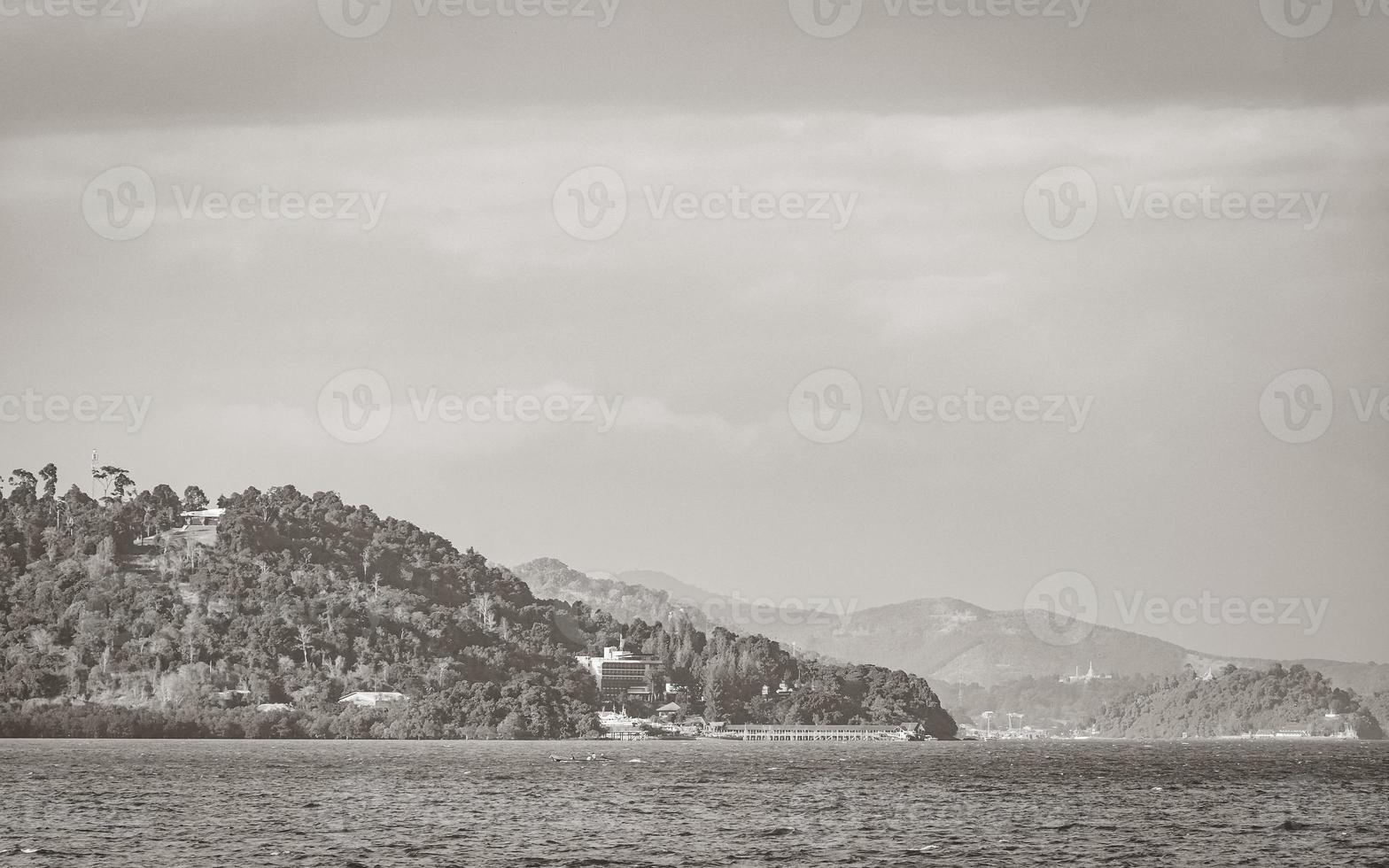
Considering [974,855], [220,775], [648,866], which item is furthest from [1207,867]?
[220,775]

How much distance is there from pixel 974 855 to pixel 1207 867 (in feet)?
45.3

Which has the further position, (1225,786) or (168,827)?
(1225,786)

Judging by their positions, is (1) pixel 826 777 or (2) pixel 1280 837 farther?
(1) pixel 826 777

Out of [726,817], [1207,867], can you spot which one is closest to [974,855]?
[1207,867]

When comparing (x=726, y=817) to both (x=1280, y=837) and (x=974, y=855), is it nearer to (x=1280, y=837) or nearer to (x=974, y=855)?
(x=974, y=855)

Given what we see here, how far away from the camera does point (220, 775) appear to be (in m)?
187

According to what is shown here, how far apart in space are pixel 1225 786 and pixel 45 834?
125421 millimetres

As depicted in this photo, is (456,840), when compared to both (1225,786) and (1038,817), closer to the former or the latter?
(1038,817)

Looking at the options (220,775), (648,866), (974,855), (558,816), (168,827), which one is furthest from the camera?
(220,775)

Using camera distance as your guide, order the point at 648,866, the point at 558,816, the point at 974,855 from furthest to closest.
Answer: the point at 558,816
the point at 974,855
the point at 648,866

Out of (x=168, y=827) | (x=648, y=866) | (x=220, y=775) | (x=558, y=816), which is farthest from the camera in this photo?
(x=220, y=775)

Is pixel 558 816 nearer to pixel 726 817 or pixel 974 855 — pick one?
pixel 726 817

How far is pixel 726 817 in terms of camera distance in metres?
134

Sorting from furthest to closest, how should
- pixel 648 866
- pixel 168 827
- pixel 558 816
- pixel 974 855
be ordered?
pixel 558 816, pixel 168 827, pixel 974 855, pixel 648 866
